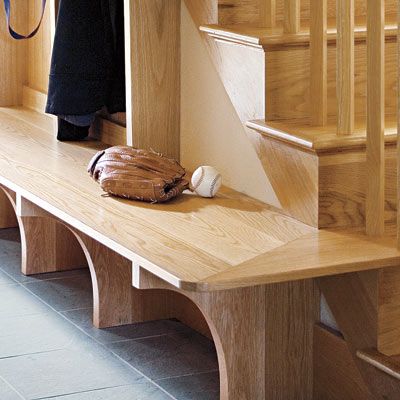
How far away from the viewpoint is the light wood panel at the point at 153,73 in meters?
3.56

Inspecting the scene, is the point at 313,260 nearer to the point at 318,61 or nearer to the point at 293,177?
the point at 293,177

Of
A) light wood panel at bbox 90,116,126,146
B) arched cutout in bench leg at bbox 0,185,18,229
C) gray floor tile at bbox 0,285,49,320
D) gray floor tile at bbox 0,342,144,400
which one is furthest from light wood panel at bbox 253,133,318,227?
arched cutout in bench leg at bbox 0,185,18,229

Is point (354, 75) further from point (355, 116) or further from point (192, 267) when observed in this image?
point (192, 267)

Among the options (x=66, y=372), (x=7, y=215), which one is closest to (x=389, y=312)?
(x=66, y=372)

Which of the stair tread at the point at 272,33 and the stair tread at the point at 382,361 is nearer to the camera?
the stair tread at the point at 382,361

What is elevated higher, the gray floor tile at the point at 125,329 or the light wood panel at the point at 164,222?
the light wood panel at the point at 164,222

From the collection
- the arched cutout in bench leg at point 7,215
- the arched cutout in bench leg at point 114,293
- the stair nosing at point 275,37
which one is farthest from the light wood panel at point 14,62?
the stair nosing at point 275,37

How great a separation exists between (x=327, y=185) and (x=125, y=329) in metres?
1.12

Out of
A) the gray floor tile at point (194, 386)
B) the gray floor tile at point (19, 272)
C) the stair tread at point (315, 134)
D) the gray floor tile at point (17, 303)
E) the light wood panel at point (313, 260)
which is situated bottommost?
the gray floor tile at point (194, 386)

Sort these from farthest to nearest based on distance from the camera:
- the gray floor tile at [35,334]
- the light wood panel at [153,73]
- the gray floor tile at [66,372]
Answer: the light wood panel at [153,73] → the gray floor tile at [35,334] → the gray floor tile at [66,372]

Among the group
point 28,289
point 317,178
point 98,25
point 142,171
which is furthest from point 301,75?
point 28,289

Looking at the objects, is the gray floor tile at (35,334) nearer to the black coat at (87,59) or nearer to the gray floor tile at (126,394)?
the gray floor tile at (126,394)

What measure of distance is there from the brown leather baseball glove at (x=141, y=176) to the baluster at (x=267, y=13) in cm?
50

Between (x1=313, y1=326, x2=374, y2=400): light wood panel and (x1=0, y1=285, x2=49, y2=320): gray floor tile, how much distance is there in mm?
1142
